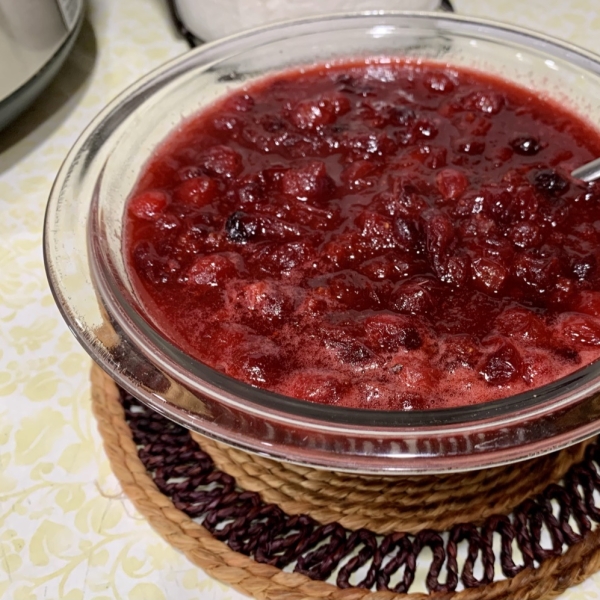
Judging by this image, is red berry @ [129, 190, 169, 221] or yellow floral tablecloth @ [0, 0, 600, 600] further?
red berry @ [129, 190, 169, 221]

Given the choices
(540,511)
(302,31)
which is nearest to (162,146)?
(302,31)

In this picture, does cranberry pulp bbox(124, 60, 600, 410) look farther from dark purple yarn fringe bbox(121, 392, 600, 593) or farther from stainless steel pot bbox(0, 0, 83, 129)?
stainless steel pot bbox(0, 0, 83, 129)

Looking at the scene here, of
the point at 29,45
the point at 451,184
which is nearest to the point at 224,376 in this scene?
the point at 451,184

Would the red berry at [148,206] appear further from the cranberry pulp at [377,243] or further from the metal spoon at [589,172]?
the metal spoon at [589,172]

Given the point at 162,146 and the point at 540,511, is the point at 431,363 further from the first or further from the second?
the point at 162,146

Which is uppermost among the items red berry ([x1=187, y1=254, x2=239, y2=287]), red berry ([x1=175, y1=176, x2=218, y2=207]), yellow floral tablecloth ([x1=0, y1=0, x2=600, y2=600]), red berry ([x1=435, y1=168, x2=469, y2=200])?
red berry ([x1=435, y1=168, x2=469, y2=200])

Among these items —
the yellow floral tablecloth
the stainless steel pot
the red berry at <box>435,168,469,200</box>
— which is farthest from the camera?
the stainless steel pot

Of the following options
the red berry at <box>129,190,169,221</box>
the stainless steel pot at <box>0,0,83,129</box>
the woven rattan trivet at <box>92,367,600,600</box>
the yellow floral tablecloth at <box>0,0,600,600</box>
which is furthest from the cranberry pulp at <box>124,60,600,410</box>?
the stainless steel pot at <box>0,0,83,129</box>
